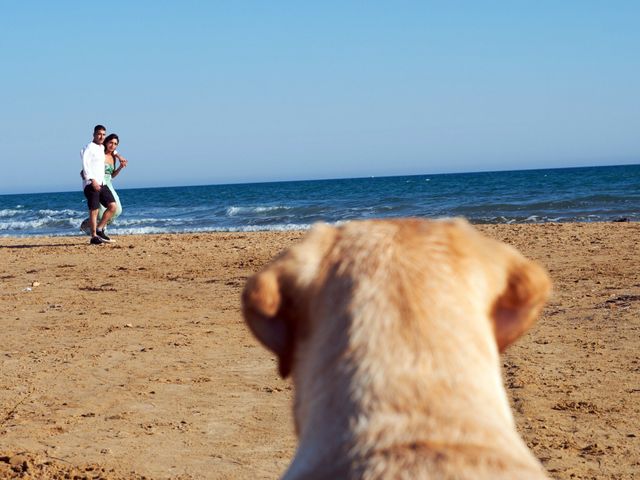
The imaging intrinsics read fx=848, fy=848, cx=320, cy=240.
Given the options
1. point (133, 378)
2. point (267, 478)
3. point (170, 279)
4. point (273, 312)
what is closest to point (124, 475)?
point (267, 478)

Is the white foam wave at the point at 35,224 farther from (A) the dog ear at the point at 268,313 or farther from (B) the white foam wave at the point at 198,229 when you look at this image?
(A) the dog ear at the point at 268,313

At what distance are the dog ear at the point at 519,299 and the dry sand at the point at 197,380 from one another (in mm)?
2831

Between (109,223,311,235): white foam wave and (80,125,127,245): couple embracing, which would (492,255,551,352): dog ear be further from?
(109,223,311,235): white foam wave

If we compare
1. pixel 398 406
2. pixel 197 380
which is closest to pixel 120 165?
pixel 197 380

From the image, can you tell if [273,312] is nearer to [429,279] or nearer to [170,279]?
[429,279]

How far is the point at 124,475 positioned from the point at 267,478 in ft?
2.44

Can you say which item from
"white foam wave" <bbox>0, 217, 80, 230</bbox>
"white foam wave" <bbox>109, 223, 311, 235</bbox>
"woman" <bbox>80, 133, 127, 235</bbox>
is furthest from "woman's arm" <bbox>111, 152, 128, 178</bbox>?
"white foam wave" <bbox>0, 217, 80, 230</bbox>

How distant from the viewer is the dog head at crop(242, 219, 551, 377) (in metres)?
1.57

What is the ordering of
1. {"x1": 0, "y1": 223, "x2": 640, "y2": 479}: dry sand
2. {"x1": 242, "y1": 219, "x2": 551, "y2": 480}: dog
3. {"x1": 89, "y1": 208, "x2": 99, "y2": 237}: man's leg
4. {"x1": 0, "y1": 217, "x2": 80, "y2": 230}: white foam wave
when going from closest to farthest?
{"x1": 242, "y1": 219, "x2": 551, "y2": 480}: dog < {"x1": 0, "y1": 223, "x2": 640, "y2": 479}: dry sand < {"x1": 89, "y1": 208, "x2": 99, "y2": 237}: man's leg < {"x1": 0, "y1": 217, "x2": 80, "y2": 230}: white foam wave

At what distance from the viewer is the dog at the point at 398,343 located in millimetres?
1448

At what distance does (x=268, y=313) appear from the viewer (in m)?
1.57

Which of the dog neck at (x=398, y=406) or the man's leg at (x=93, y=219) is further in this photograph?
the man's leg at (x=93, y=219)

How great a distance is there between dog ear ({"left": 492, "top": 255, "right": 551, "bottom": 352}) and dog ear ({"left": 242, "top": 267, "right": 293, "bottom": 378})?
0.41 metres

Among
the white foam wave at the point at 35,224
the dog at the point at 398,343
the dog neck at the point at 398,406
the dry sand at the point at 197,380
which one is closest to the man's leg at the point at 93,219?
the dry sand at the point at 197,380
